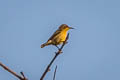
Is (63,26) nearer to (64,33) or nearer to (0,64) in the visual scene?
(64,33)

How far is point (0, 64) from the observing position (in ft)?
6.89

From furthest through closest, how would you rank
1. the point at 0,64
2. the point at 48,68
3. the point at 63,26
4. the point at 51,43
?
the point at 63,26
the point at 51,43
the point at 48,68
the point at 0,64

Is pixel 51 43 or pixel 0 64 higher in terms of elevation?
pixel 0 64

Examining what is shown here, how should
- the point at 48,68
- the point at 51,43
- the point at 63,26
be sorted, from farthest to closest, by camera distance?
the point at 63,26 → the point at 51,43 → the point at 48,68

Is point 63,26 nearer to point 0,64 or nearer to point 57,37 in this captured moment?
point 57,37

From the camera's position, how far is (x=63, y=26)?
9.58m

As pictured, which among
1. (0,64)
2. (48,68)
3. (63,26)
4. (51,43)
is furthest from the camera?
(63,26)

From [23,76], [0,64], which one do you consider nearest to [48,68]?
[23,76]

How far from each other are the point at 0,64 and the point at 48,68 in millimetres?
464

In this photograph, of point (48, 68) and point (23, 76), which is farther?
point (48, 68)

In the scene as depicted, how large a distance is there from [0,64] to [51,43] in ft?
22.3

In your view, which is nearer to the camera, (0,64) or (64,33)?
(0,64)

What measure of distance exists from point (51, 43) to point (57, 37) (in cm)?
31

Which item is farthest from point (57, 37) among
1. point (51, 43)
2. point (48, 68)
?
point (48, 68)
